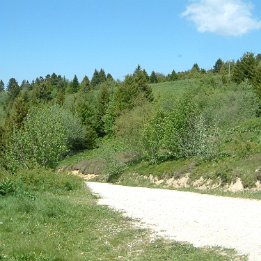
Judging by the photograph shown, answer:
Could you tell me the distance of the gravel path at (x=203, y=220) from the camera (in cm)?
1085

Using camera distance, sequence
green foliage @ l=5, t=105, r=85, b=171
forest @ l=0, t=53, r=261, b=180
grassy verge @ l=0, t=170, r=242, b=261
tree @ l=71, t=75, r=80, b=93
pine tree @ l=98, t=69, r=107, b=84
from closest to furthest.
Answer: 1. grassy verge @ l=0, t=170, r=242, b=261
2. forest @ l=0, t=53, r=261, b=180
3. green foliage @ l=5, t=105, r=85, b=171
4. tree @ l=71, t=75, r=80, b=93
5. pine tree @ l=98, t=69, r=107, b=84

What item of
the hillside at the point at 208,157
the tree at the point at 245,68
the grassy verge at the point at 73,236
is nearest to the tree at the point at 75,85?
the tree at the point at 245,68

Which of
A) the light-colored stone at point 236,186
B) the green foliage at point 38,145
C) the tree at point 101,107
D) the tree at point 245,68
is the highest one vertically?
the tree at point 245,68

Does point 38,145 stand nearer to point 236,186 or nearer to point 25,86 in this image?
point 236,186

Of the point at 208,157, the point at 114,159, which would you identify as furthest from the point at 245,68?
the point at 208,157

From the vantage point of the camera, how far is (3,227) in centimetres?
1305

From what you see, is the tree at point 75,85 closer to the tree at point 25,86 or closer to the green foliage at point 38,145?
the tree at point 25,86

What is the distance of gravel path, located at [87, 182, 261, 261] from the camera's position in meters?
10.9

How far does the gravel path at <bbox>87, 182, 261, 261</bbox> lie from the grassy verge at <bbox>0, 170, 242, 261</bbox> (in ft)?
1.94

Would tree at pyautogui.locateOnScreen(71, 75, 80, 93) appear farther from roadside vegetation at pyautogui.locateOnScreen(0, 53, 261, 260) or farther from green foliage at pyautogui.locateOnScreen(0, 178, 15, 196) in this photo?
green foliage at pyautogui.locateOnScreen(0, 178, 15, 196)

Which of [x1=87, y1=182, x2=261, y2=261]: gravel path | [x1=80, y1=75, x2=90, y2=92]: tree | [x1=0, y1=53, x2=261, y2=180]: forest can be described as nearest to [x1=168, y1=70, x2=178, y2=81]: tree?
[x1=80, y1=75, x2=90, y2=92]: tree

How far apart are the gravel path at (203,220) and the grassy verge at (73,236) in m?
0.59

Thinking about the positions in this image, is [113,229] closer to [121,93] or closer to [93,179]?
[93,179]

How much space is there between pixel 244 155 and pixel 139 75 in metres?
46.1
